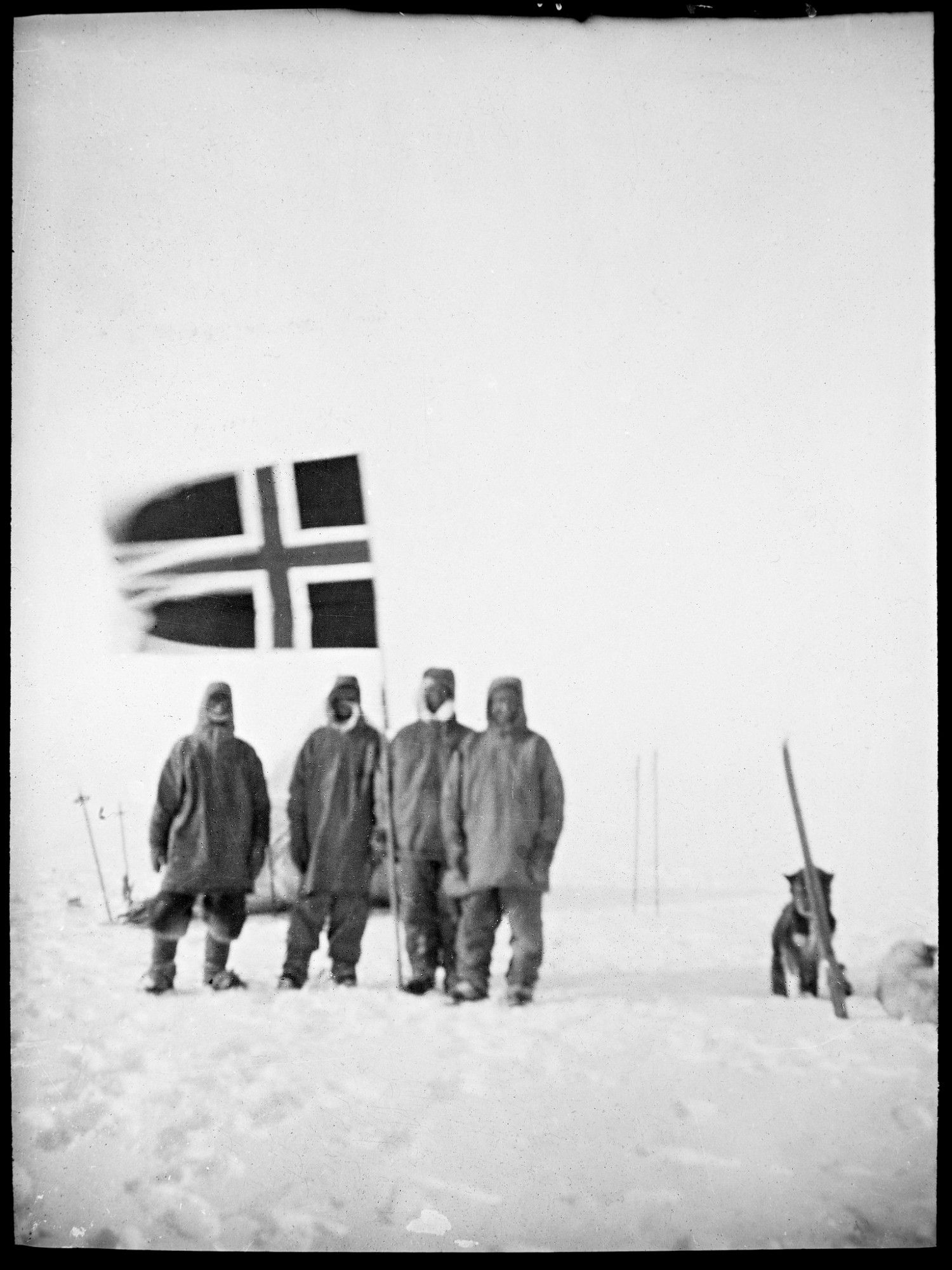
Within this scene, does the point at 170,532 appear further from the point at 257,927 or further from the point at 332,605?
the point at 257,927

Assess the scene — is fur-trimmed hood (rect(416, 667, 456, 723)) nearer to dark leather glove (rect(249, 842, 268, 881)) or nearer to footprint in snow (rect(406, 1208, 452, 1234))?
dark leather glove (rect(249, 842, 268, 881))

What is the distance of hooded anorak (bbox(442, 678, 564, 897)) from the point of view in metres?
2.09

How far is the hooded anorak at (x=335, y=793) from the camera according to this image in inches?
83.0

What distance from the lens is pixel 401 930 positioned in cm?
211

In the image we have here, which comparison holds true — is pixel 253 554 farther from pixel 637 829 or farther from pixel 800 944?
pixel 800 944

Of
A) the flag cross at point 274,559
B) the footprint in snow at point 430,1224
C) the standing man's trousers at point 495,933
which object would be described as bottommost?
the footprint in snow at point 430,1224

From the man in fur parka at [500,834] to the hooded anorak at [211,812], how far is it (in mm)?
394

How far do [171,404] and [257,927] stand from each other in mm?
1052

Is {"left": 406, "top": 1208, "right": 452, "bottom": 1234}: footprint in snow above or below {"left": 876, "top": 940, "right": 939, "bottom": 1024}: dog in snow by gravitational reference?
below

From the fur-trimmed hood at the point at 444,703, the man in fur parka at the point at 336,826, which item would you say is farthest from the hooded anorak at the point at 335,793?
the fur-trimmed hood at the point at 444,703

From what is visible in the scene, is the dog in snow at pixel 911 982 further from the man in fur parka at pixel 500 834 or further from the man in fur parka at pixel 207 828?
the man in fur parka at pixel 207 828

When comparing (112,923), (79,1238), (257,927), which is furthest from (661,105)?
(79,1238)

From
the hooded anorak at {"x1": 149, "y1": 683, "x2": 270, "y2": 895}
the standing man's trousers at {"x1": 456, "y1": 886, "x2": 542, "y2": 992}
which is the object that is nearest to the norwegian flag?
the hooded anorak at {"x1": 149, "y1": 683, "x2": 270, "y2": 895}

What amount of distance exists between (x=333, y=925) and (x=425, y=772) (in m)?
0.35
